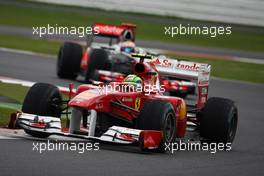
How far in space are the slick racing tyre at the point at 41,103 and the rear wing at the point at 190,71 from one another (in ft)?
8.86

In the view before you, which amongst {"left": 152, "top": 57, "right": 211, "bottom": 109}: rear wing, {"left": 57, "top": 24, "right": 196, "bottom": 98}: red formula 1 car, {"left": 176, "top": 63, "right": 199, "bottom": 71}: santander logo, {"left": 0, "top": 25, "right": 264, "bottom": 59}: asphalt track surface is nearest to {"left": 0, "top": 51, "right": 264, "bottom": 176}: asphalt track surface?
{"left": 152, "top": 57, "right": 211, "bottom": 109}: rear wing

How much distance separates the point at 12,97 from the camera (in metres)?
16.2

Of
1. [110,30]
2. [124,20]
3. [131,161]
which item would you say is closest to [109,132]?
[131,161]

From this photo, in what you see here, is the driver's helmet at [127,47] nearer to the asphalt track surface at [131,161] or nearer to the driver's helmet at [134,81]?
the asphalt track surface at [131,161]

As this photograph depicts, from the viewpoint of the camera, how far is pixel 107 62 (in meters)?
21.0

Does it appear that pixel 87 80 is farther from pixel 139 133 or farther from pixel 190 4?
pixel 190 4

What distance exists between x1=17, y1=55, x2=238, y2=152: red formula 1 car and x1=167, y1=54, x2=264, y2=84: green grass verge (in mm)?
12947

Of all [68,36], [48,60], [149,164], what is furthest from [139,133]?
[68,36]

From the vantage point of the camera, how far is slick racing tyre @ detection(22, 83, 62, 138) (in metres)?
11.6

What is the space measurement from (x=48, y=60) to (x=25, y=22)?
31.9 ft

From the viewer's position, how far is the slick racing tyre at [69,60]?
21.2 metres

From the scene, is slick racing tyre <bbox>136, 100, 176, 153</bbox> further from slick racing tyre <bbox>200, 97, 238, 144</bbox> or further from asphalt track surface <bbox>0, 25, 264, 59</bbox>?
asphalt track surface <bbox>0, 25, 264, 59</bbox>

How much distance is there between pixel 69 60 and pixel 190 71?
26.6ft

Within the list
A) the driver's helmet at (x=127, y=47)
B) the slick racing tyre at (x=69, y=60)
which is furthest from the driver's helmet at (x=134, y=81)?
the driver's helmet at (x=127, y=47)
